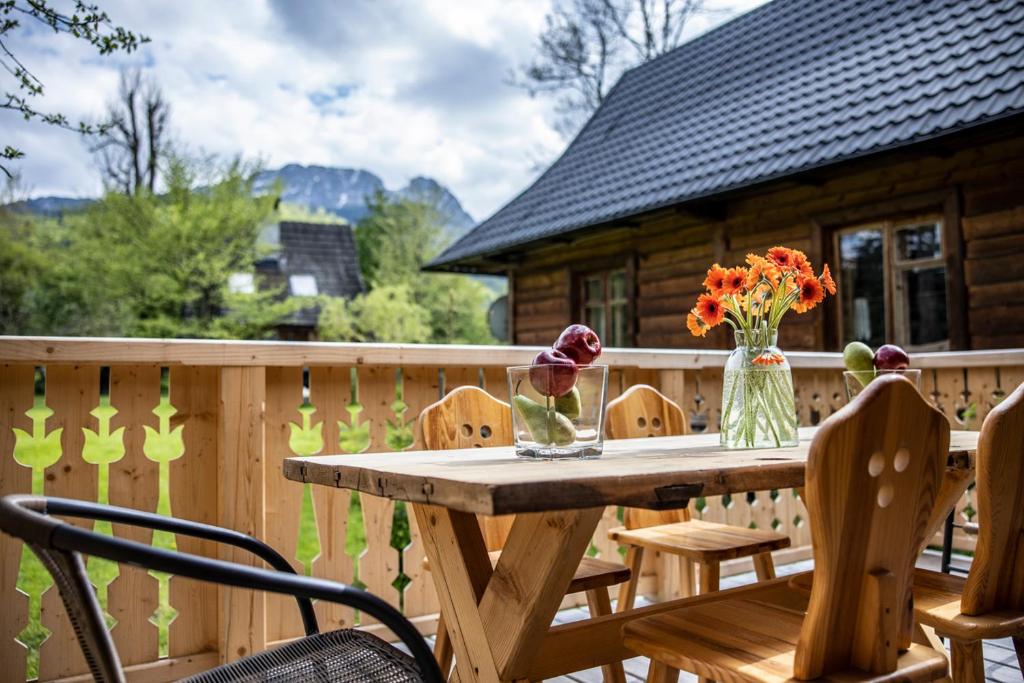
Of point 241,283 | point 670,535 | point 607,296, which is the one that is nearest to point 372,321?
point 241,283

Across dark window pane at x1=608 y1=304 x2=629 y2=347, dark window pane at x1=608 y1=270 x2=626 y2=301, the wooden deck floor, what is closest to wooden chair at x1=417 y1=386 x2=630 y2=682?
the wooden deck floor

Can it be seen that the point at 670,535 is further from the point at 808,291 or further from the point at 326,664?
the point at 326,664

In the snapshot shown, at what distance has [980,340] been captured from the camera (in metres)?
5.66

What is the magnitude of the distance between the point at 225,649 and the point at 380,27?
109 ft

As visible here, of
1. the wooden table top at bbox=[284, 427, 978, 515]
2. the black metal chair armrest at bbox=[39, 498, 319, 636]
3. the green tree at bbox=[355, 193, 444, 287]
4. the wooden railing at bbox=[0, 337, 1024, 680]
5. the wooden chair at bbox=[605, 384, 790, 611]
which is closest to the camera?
the wooden table top at bbox=[284, 427, 978, 515]

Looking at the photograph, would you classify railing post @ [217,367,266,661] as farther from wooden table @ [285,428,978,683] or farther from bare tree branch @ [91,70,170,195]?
bare tree branch @ [91,70,170,195]

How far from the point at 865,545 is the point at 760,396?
740mm

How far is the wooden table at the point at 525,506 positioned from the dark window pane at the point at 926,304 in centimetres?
479

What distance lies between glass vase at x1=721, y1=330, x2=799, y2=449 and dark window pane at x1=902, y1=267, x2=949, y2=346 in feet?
15.9

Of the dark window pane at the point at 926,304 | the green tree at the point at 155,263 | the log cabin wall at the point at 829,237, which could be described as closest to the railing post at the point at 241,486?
the log cabin wall at the point at 829,237

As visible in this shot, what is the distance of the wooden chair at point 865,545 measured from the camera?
3.88 feet

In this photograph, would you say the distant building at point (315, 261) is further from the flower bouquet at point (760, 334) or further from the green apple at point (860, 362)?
the flower bouquet at point (760, 334)

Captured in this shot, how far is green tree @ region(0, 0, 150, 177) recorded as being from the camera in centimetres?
266

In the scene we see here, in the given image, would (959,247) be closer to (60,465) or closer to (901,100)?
(901,100)
